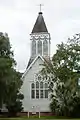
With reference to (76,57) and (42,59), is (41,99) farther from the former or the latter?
(76,57)

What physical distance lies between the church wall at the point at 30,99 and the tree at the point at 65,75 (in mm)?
4161

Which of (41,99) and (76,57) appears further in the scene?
(41,99)

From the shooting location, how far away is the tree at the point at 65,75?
59188 mm

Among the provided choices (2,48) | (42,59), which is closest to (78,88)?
(42,59)

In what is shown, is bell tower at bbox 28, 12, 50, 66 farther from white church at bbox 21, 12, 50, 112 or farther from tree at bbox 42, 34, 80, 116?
tree at bbox 42, 34, 80, 116

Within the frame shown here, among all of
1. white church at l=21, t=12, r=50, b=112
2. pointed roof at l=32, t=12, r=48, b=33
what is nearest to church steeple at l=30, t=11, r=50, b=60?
pointed roof at l=32, t=12, r=48, b=33

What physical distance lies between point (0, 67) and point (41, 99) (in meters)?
29.2

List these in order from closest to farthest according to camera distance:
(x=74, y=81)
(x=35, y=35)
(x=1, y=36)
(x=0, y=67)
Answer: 1. (x=0, y=67)
2. (x=1, y=36)
3. (x=74, y=81)
4. (x=35, y=35)

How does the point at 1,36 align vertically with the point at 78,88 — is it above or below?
above

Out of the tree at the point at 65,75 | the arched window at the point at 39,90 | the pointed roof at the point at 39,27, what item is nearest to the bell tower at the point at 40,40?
the pointed roof at the point at 39,27

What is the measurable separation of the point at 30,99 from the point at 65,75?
12.9 m

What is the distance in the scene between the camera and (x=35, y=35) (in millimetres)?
77688

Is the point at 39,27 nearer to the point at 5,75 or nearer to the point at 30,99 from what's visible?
the point at 30,99

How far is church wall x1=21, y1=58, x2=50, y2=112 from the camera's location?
70125mm
